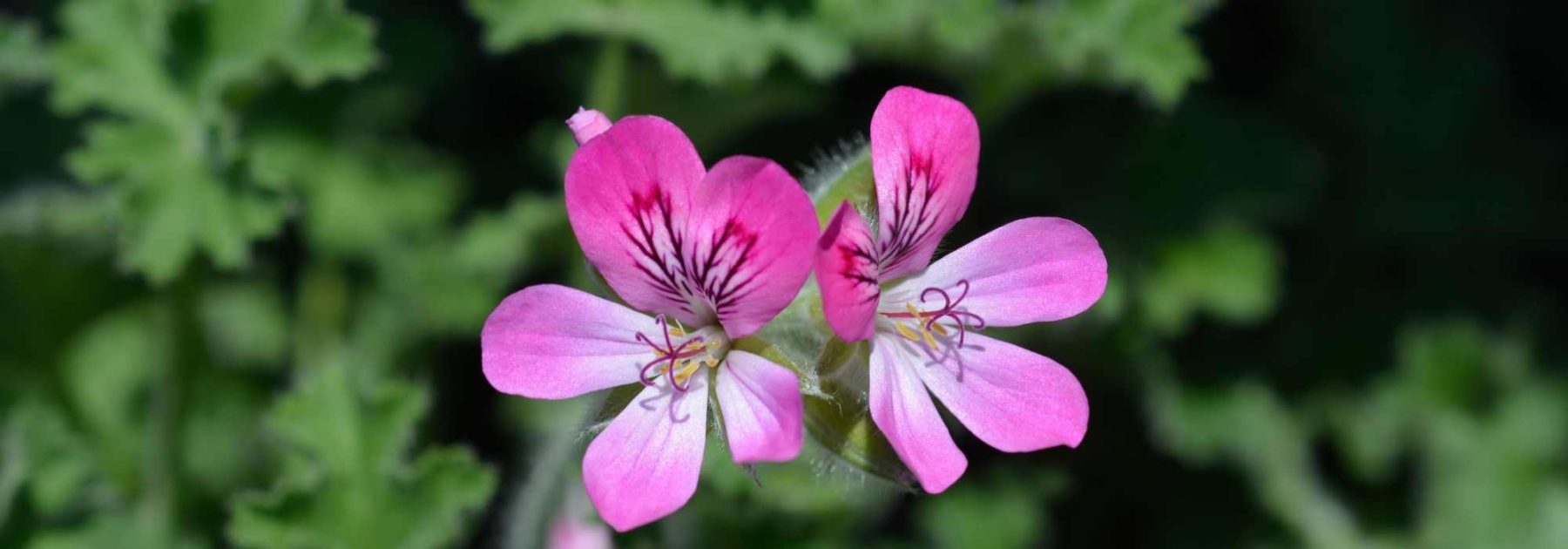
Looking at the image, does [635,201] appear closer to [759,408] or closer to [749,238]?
[749,238]

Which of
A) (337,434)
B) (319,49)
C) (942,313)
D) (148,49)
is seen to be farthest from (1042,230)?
(148,49)

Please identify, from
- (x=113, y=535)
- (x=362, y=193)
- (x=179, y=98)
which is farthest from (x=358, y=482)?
(x=362, y=193)

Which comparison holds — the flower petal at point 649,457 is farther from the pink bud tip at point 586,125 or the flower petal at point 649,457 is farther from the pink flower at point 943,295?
the pink bud tip at point 586,125

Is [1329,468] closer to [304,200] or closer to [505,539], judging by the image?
[505,539]

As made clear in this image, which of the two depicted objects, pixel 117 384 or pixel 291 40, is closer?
pixel 291 40

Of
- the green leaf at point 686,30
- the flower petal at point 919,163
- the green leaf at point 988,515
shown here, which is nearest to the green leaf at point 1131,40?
the green leaf at point 686,30

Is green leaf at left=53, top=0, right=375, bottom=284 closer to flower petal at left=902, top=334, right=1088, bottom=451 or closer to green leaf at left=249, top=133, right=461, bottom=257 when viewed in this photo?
green leaf at left=249, top=133, right=461, bottom=257
